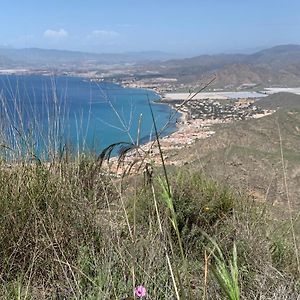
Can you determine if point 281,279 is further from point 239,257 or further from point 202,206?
point 202,206

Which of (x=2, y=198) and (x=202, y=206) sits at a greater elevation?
(x=2, y=198)

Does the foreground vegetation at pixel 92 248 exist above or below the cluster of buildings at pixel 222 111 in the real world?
above

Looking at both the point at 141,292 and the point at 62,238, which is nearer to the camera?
the point at 141,292

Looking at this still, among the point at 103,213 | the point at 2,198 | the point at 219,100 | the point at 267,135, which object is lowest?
the point at 219,100

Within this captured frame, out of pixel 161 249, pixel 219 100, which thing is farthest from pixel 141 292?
pixel 219 100

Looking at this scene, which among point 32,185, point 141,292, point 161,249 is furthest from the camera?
point 32,185

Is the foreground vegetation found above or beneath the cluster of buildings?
above

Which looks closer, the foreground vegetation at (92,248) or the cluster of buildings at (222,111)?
the foreground vegetation at (92,248)

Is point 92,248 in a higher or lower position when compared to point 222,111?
higher

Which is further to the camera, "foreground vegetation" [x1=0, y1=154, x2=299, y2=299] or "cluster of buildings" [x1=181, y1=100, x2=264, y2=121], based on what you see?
"cluster of buildings" [x1=181, y1=100, x2=264, y2=121]

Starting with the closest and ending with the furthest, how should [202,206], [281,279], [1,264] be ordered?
[281,279]
[1,264]
[202,206]

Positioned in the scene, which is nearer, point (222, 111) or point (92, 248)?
point (92, 248)
